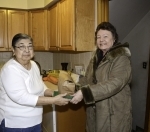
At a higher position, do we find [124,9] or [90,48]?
[124,9]

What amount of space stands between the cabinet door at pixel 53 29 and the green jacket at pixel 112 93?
1.28 m

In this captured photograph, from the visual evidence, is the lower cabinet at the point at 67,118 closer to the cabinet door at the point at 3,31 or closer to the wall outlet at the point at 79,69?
the wall outlet at the point at 79,69

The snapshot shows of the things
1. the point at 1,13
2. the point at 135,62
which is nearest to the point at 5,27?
the point at 1,13

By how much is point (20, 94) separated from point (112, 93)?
25.3 inches

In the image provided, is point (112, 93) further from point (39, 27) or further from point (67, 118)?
point (39, 27)

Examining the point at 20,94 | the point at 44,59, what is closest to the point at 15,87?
the point at 20,94

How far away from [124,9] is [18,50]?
5.33 ft

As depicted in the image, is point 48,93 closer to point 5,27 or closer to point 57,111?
point 57,111

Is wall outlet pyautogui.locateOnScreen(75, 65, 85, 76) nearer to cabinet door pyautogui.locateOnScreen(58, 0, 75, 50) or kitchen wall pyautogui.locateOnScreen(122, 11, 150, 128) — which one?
cabinet door pyautogui.locateOnScreen(58, 0, 75, 50)

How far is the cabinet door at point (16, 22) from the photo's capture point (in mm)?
3064

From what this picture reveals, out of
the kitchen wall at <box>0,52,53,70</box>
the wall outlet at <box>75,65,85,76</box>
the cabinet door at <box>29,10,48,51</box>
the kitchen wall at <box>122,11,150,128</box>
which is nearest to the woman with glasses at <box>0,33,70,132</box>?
the wall outlet at <box>75,65,85,76</box>

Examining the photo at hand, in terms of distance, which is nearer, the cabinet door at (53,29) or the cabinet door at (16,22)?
the cabinet door at (53,29)

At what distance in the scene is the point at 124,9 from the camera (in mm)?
2424

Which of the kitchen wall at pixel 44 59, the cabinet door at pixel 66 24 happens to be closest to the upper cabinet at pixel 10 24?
the kitchen wall at pixel 44 59
